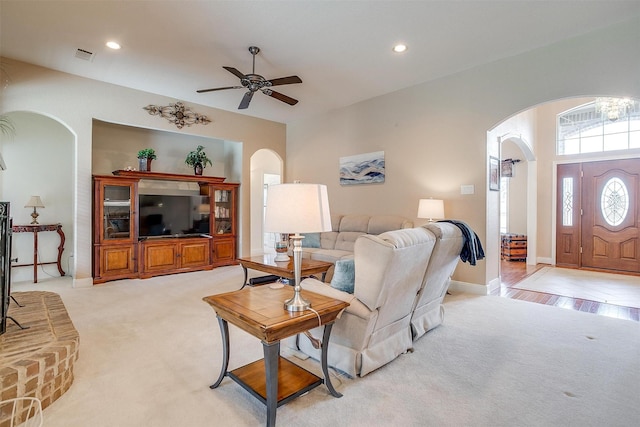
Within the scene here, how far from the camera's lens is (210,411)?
1.82m

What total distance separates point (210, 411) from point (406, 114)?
15.3 feet

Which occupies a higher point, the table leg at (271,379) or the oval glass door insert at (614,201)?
the oval glass door insert at (614,201)

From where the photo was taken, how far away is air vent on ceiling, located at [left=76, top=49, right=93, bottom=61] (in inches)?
152

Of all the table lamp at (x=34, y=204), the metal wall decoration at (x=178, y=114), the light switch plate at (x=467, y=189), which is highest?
the metal wall decoration at (x=178, y=114)

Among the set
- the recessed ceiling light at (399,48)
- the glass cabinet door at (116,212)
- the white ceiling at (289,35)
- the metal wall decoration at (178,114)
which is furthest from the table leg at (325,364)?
the metal wall decoration at (178,114)

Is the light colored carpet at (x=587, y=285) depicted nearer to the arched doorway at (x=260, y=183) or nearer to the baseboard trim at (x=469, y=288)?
the baseboard trim at (x=469, y=288)

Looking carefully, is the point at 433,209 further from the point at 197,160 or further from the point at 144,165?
the point at 144,165

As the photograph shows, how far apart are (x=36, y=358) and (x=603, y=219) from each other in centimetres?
776

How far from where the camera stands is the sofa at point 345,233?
4805 mm

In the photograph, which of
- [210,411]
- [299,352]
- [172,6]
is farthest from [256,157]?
[210,411]

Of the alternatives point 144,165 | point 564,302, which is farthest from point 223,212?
point 564,302

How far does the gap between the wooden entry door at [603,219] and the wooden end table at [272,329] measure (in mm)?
6107

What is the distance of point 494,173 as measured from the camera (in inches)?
176

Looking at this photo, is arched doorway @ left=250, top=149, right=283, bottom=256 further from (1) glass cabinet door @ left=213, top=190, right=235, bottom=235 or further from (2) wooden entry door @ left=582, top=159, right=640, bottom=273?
(2) wooden entry door @ left=582, top=159, right=640, bottom=273
